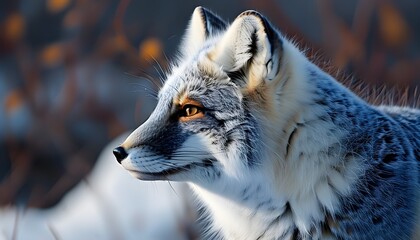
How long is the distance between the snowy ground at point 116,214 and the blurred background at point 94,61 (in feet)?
0.59

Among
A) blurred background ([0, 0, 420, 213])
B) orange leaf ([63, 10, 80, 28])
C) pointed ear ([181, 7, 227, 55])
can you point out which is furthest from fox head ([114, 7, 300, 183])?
orange leaf ([63, 10, 80, 28])

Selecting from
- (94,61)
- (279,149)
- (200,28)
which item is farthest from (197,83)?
(94,61)

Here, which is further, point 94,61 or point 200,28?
point 94,61

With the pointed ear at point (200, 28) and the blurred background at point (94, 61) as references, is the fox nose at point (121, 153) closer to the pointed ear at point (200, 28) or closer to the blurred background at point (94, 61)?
the pointed ear at point (200, 28)

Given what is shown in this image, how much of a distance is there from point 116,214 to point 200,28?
2.02 meters

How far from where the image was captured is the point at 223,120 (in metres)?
3.02

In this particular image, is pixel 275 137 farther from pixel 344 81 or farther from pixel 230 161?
pixel 344 81

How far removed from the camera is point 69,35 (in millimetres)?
8953

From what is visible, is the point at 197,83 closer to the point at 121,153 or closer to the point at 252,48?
the point at 252,48

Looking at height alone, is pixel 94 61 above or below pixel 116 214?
above

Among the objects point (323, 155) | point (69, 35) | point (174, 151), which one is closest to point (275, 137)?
point (323, 155)

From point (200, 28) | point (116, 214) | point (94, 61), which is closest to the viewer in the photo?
point (200, 28)

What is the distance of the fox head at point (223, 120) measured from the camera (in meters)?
2.98

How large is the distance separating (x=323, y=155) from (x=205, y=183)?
1.50 feet
